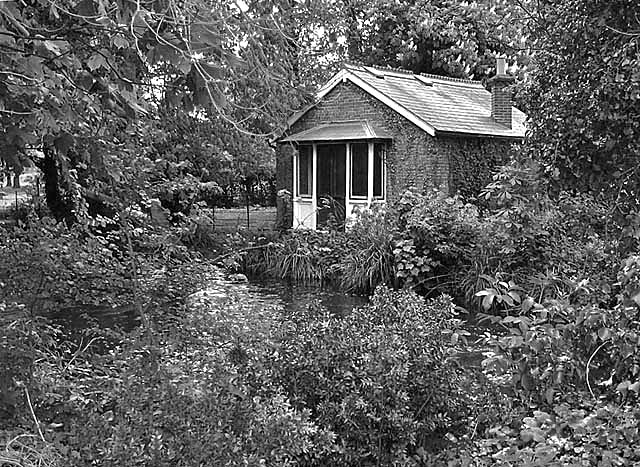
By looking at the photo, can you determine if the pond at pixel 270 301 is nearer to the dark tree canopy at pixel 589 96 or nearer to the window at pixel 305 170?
the dark tree canopy at pixel 589 96

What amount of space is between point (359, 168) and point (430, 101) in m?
2.41

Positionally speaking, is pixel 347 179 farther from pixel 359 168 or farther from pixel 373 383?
pixel 373 383

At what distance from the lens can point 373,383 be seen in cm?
398

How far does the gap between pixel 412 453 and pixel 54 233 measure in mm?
2668

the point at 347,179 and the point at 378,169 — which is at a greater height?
the point at 378,169

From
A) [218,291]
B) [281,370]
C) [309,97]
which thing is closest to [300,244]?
[309,97]

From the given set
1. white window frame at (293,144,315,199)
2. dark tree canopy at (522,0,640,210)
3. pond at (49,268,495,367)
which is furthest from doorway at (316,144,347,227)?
dark tree canopy at (522,0,640,210)

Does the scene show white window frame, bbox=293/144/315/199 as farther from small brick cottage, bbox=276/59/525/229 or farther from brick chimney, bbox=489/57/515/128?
brick chimney, bbox=489/57/515/128

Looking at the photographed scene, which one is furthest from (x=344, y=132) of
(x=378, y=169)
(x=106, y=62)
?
(x=106, y=62)

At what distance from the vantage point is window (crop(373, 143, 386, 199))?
54.1 ft

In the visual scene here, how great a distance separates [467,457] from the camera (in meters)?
3.36

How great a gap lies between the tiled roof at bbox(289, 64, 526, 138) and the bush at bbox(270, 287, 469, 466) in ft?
37.8

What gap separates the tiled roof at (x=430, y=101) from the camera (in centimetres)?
1594

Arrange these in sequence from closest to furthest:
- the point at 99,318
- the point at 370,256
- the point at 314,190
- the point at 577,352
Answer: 1. the point at 577,352
2. the point at 99,318
3. the point at 370,256
4. the point at 314,190
